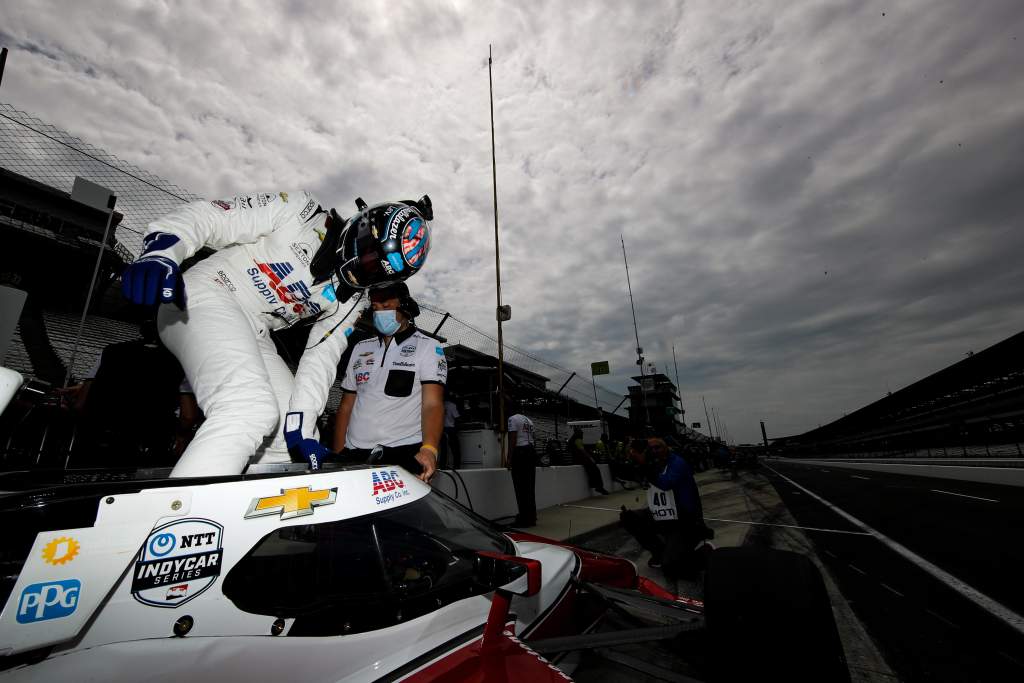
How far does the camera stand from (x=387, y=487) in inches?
45.8

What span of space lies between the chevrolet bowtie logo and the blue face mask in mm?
1618

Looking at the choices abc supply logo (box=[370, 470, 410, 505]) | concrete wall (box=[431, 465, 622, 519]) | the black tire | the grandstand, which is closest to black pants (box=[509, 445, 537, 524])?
concrete wall (box=[431, 465, 622, 519])

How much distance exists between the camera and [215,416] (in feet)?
4.67

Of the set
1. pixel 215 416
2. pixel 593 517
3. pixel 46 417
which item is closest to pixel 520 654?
pixel 215 416

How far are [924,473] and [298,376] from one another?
21.6m

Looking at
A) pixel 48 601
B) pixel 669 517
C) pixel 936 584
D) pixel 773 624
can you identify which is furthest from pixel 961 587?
pixel 48 601

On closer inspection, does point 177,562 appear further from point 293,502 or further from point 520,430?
point 520,430

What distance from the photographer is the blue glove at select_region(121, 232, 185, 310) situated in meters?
1.41

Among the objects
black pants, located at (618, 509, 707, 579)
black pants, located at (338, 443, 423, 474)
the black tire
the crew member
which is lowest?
black pants, located at (618, 509, 707, 579)

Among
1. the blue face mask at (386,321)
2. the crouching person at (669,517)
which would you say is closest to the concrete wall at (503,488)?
the blue face mask at (386,321)

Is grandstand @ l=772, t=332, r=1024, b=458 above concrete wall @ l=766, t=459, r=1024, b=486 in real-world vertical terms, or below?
above

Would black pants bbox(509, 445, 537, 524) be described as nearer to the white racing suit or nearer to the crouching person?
the crouching person

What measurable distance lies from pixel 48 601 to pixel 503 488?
5669 mm

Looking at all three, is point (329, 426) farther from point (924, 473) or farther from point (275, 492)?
point (924, 473)
